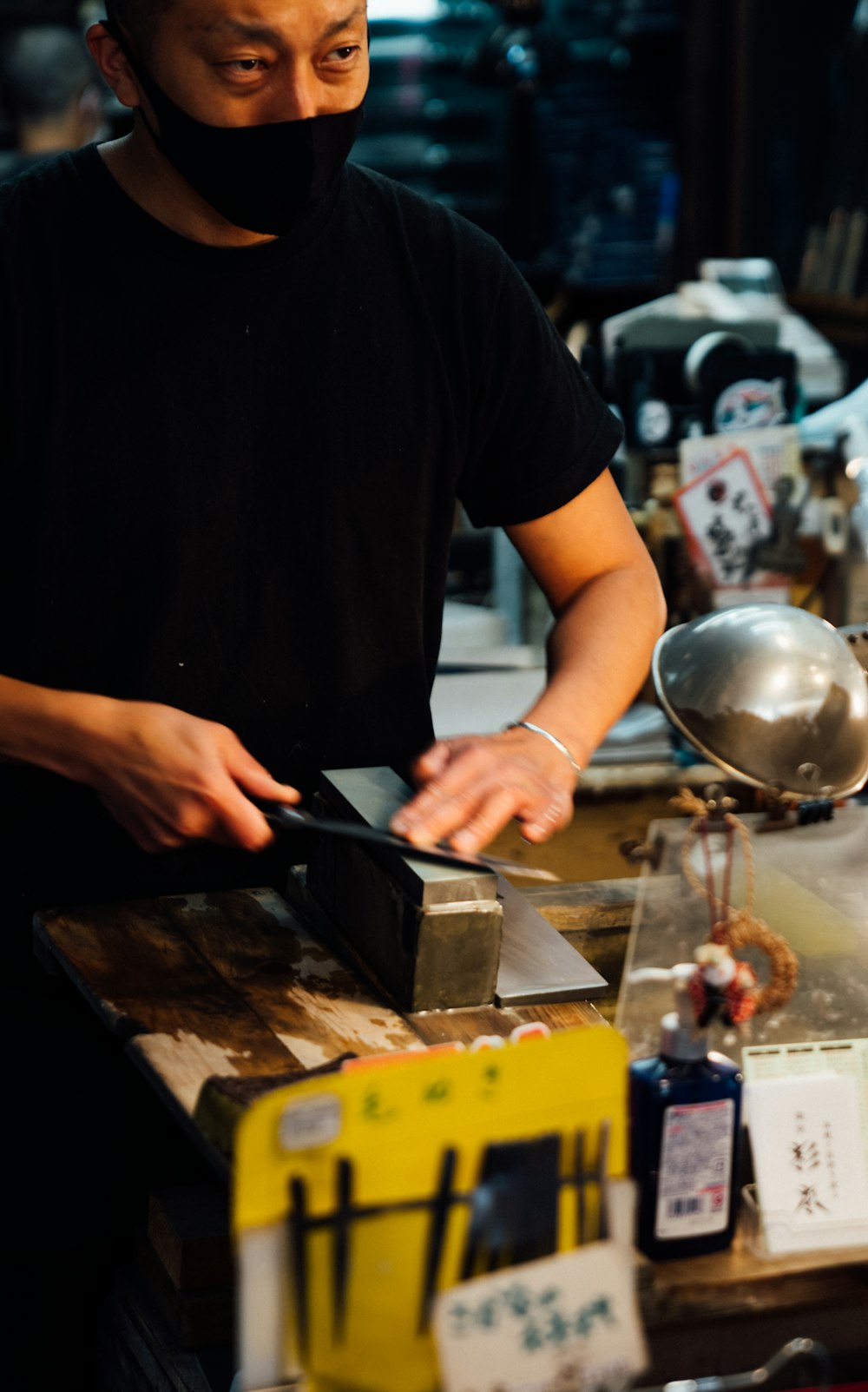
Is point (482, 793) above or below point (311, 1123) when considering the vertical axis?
below

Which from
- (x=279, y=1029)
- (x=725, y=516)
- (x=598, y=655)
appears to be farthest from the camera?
(x=725, y=516)

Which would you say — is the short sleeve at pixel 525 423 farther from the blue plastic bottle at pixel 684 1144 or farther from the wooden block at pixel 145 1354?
the wooden block at pixel 145 1354

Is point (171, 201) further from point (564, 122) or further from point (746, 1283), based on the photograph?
point (564, 122)

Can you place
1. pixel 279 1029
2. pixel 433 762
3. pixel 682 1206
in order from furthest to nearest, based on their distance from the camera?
pixel 433 762
pixel 279 1029
pixel 682 1206

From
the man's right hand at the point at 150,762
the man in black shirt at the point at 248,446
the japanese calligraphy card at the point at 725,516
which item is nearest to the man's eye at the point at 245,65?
the man in black shirt at the point at 248,446

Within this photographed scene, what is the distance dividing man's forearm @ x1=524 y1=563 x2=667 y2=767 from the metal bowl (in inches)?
10.7

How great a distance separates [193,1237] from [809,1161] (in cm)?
49

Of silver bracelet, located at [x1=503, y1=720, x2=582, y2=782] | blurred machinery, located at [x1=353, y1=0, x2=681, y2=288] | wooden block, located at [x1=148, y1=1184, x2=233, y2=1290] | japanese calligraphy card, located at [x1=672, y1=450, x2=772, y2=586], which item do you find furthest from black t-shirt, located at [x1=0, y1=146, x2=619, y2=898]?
blurred machinery, located at [x1=353, y1=0, x2=681, y2=288]

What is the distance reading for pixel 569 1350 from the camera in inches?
39.0

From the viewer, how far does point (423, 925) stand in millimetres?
1330

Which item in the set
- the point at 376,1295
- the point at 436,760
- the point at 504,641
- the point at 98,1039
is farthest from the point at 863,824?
the point at 504,641

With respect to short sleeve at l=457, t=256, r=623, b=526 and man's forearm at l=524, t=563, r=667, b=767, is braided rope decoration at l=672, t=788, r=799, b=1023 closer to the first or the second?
man's forearm at l=524, t=563, r=667, b=767

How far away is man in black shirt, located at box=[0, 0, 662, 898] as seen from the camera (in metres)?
1.52

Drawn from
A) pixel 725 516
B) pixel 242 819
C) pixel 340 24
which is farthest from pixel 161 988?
pixel 725 516
